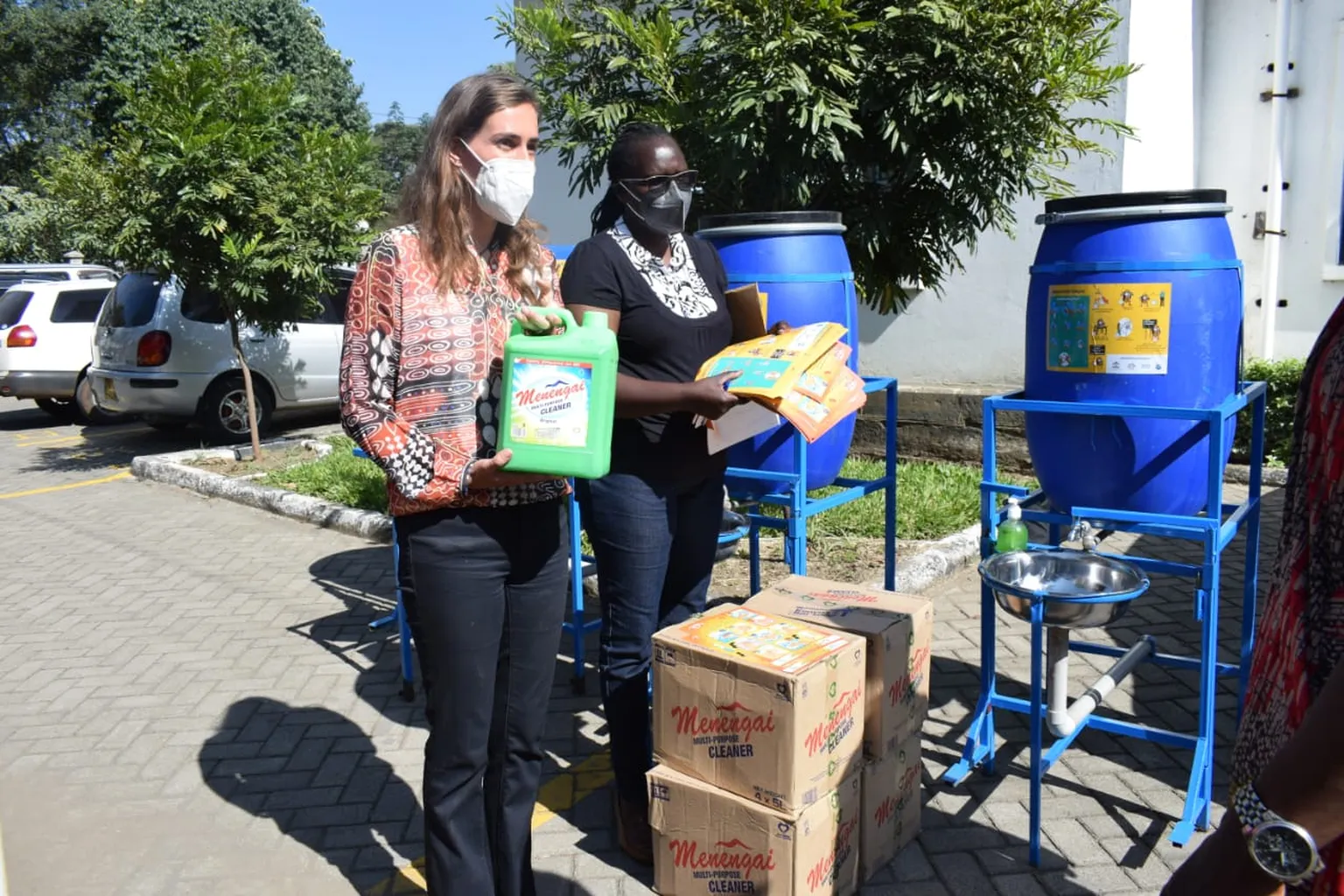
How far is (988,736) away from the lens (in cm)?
340

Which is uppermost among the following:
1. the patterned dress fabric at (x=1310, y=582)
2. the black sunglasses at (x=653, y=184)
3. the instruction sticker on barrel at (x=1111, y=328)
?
the black sunglasses at (x=653, y=184)

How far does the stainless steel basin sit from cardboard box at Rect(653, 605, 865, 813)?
0.51 meters

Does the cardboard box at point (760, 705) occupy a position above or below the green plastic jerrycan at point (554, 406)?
below

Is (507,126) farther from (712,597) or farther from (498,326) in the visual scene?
(712,597)

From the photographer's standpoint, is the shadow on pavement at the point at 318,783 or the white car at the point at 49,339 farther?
the white car at the point at 49,339

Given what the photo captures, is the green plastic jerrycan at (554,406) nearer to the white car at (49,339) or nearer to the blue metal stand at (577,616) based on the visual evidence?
the blue metal stand at (577,616)

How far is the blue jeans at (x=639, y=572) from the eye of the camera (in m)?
2.79

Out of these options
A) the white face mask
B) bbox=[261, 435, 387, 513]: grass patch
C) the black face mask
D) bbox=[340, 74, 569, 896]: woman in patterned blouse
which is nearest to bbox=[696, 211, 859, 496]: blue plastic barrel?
the black face mask

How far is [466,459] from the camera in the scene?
221 cm

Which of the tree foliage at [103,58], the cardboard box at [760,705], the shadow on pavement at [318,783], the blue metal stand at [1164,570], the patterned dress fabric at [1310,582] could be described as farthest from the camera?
the tree foliage at [103,58]

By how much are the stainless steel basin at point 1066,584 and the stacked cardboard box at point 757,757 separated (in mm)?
486

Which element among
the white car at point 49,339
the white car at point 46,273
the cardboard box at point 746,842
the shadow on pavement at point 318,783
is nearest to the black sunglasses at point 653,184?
the cardboard box at point 746,842

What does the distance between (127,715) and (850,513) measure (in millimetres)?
3982

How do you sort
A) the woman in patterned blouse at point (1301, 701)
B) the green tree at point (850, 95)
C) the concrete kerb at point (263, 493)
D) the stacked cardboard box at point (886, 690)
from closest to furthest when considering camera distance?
1. the woman in patterned blouse at point (1301, 701)
2. the stacked cardboard box at point (886, 690)
3. the green tree at point (850, 95)
4. the concrete kerb at point (263, 493)
